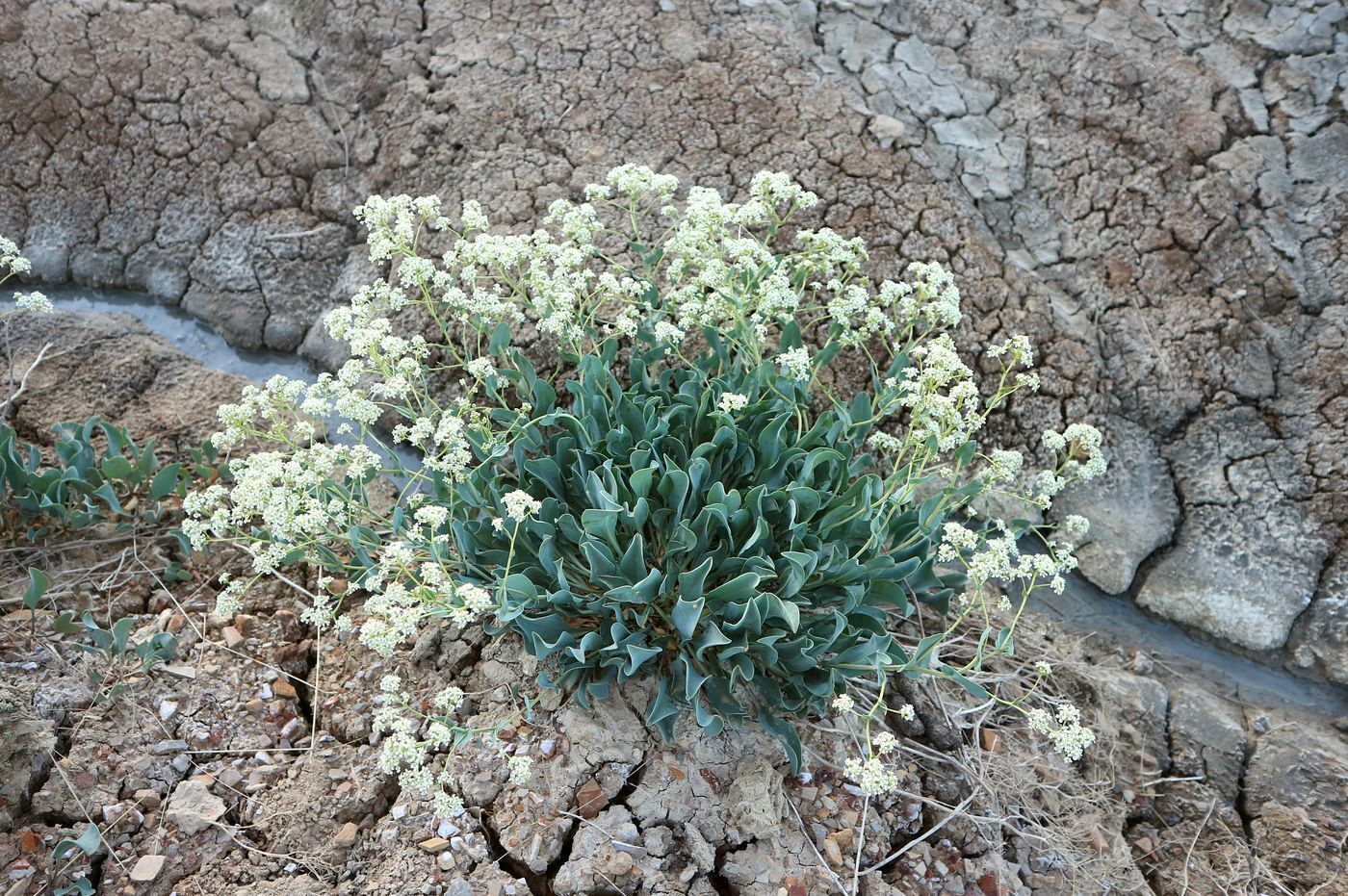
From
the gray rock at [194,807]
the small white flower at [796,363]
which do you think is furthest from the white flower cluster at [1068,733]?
the gray rock at [194,807]

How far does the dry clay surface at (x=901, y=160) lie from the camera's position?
3.89 meters

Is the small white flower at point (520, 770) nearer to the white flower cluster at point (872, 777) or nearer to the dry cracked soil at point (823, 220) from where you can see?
the dry cracked soil at point (823, 220)

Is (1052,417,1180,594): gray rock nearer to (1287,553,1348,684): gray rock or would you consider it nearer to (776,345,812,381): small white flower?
(1287,553,1348,684): gray rock

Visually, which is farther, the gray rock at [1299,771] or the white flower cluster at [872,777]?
the gray rock at [1299,771]

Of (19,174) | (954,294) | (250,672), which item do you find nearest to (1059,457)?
(954,294)

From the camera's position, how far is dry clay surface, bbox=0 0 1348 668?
389cm

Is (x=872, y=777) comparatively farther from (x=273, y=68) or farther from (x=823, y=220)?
(x=273, y=68)

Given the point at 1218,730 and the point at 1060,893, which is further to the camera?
the point at 1218,730

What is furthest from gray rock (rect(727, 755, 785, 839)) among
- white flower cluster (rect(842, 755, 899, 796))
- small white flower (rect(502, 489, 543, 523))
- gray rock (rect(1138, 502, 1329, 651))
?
gray rock (rect(1138, 502, 1329, 651))

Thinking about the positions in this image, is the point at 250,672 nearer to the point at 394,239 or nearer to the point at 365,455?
the point at 365,455

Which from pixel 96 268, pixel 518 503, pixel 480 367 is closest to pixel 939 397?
pixel 518 503

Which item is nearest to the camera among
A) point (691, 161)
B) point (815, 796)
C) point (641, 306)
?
point (815, 796)

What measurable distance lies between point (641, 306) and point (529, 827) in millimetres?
1772

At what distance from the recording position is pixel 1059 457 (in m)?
3.83
